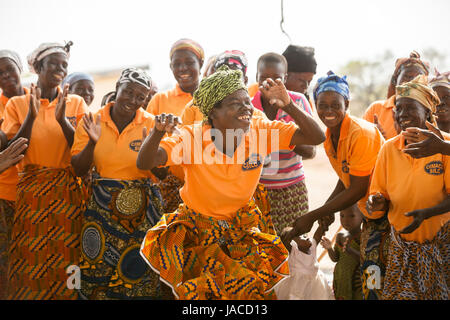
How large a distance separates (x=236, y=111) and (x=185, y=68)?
188 cm

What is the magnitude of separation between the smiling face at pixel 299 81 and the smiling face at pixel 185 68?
104cm

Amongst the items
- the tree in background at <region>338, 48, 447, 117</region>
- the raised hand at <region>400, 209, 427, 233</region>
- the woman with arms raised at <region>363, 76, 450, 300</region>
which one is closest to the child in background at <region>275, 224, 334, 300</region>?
the woman with arms raised at <region>363, 76, 450, 300</region>

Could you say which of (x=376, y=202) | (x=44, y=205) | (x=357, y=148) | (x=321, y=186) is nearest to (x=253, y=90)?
(x=357, y=148)

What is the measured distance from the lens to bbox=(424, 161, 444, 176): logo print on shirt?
3453 millimetres

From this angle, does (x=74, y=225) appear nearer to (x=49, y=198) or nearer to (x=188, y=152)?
(x=49, y=198)

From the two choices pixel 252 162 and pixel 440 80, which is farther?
pixel 440 80

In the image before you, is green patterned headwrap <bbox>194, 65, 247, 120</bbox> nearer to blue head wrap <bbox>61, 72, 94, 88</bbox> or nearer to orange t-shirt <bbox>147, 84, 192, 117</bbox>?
orange t-shirt <bbox>147, 84, 192, 117</bbox>

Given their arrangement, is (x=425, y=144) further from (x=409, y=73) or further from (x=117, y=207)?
(x=117, y=207)

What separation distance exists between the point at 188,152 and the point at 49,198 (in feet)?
5.81

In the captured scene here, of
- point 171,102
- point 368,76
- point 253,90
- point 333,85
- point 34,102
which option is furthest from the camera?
point 368,76

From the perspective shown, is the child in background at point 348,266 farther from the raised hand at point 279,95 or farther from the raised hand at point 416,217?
the raised hand at point 279,95

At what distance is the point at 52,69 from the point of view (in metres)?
4.55

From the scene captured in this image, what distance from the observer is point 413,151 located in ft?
10.4

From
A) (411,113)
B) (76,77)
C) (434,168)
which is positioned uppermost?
(76,77)
